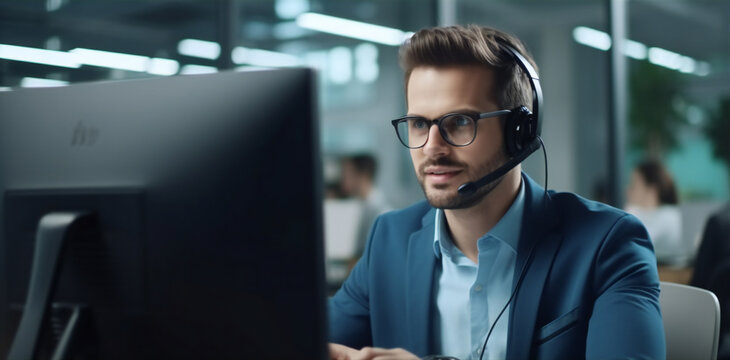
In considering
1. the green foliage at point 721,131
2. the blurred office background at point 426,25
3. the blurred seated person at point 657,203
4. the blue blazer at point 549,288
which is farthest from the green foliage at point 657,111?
the blue blazer at point 549,288

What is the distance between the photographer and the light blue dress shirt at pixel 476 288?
1305 millimetres

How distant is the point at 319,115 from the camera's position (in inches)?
29.8

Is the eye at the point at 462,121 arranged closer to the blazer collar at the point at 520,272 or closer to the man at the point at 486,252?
the man at the point at 486,252

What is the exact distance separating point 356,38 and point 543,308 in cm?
499

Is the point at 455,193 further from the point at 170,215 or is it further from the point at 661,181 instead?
the point at 661,181

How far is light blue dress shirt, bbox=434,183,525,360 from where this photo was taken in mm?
1305

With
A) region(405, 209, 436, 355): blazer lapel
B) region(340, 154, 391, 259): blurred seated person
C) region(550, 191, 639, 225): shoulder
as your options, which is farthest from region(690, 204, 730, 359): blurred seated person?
region(340, 154, 391, 259): blurred seated person

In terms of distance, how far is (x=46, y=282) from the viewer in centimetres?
84

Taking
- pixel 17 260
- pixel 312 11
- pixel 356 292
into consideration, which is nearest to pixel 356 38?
pixel 312 11

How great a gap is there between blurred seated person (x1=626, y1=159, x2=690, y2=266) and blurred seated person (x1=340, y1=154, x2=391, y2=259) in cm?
159

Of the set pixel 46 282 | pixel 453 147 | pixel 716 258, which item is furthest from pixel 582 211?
pixel 716 258

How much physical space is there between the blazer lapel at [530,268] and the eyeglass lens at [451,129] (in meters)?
0.19

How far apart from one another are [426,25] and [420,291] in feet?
3.76

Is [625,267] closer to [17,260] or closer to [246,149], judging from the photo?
[246,149]
